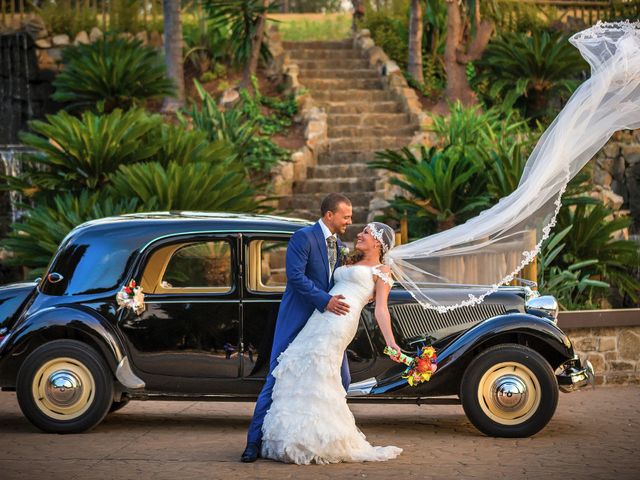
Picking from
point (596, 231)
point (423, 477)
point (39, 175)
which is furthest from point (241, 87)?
point (423, 477)

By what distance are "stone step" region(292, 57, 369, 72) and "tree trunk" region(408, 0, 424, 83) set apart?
1118mm

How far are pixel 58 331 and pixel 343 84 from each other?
669 inches

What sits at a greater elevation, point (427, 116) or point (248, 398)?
point (427, 116)

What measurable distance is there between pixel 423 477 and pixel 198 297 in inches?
103

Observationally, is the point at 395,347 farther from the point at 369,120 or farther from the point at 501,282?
the point at 369,120

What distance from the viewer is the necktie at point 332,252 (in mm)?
8516

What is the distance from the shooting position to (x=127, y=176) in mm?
Answer: 15195

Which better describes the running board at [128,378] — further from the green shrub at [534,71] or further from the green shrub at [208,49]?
the green shrub at [208,49]

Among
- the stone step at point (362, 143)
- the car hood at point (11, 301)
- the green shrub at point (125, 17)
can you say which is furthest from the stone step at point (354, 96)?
the car hood at point (11, 301)

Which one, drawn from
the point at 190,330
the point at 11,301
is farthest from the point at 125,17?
the point at 190,330

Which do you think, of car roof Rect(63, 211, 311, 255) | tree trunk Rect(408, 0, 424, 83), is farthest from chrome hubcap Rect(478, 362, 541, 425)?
tree trunk Rect(408, 0, 424, 83)

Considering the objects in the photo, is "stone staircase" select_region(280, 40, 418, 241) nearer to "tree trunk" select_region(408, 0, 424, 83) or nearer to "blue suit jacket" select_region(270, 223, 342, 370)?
"tree trunk" select_region(408, 0, 424, 83)

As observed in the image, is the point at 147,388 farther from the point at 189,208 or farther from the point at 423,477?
the point at 189,208

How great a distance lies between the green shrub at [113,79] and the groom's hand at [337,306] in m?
14.7
